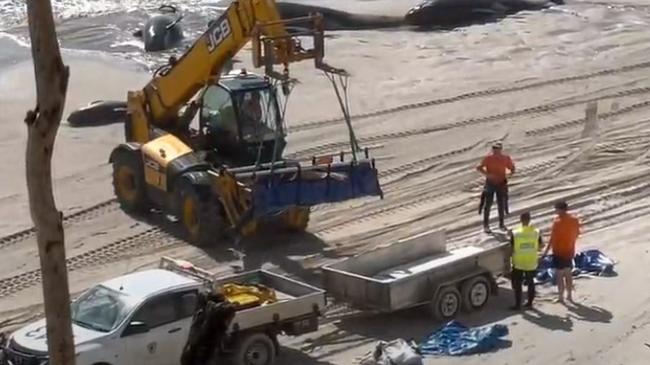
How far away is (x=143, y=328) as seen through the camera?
15.4 m

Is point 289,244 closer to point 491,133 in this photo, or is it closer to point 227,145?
point 227,145

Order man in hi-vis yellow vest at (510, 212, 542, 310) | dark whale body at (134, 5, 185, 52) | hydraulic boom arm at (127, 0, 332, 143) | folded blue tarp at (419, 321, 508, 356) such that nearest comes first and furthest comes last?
folded blue tarp at (419, 321, 508, 356) → man in hi-vis yellow vest at (510, 212, 542, 310) → hydraulic boom arm at (127, 0, 332, 143) → dark whale body at (134, 5, 185, 52)

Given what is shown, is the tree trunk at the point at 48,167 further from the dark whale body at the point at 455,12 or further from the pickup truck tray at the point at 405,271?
the dark whale body at the point at 455,12

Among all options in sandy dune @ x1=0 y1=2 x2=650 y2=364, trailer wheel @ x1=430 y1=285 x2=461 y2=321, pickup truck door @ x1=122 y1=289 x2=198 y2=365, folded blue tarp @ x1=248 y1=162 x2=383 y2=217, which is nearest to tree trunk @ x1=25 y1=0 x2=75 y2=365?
pickup truck door @ x1=122 y1=289 x2=198 y2=365

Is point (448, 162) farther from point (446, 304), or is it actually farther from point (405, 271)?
point (446, 304)

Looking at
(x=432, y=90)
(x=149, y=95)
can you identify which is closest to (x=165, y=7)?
(x=432, y=90)

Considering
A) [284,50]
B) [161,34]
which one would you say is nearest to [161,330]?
[284,50]

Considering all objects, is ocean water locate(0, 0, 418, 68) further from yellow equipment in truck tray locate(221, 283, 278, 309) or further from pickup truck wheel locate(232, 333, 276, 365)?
pickup truck wheel locate(232, 333, 276, 365)

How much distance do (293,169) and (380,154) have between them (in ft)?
22.7

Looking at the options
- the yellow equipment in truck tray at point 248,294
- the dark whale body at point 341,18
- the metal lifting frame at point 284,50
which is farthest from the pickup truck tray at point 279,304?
the dark whale body at point 341,18

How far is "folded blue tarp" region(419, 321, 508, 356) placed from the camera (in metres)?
16.6

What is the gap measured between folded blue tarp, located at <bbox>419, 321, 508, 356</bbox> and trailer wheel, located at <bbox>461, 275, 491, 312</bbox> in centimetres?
83

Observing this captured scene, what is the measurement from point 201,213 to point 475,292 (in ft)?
15.0

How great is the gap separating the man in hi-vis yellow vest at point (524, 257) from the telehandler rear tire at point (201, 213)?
15.3ft
